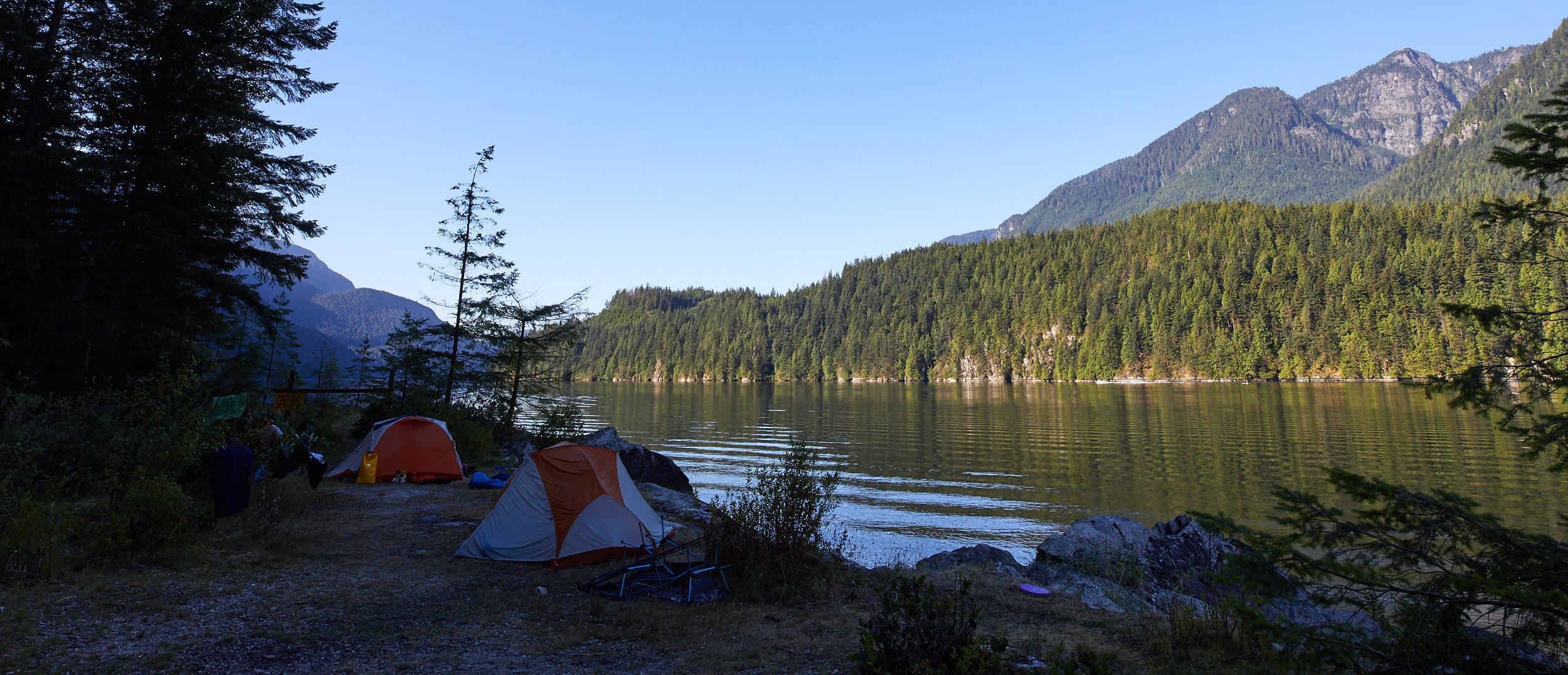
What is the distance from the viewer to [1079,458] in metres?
30.3

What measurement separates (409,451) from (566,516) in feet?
29.8

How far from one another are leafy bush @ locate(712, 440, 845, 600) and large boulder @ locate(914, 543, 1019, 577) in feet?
8.59

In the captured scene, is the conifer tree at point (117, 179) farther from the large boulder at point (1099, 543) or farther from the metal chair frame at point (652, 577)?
the large boulder at point (1099, 543)

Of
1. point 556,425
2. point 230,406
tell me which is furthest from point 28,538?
point 556,425

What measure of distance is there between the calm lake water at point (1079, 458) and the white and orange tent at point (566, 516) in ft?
12.5

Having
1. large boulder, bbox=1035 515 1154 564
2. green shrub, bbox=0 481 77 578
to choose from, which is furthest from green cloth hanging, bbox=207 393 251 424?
large boulder, bbox=1035 515 1154 564

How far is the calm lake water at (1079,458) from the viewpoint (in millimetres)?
19266

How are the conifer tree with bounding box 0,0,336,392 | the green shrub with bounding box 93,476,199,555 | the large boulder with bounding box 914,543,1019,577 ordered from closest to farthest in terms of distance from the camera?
the green shrub with bounding box 93,476,199,555 → the large boulder with bounding box 914,543,1019,577 → the conifer tree with bounding box 0,0,336,392

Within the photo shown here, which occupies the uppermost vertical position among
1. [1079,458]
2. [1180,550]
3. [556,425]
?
[556,425]

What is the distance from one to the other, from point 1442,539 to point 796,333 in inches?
7071

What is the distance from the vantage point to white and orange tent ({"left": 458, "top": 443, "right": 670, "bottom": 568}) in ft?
33.1

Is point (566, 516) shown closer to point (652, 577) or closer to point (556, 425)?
point (652, 577)

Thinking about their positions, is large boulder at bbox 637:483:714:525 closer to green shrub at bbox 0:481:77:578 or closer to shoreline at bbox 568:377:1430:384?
green shrub at bbox 0:481:77:578

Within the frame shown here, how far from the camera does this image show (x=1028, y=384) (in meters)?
125
